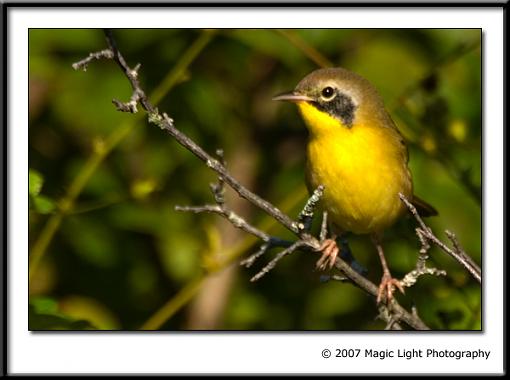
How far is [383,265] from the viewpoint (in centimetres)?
498

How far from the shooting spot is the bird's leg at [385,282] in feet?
13.9

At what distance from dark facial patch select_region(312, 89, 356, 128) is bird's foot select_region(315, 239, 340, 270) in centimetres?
56

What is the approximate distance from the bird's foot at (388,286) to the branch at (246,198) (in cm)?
6

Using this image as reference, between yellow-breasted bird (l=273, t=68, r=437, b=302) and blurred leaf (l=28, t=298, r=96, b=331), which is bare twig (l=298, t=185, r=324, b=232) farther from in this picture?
blurred leaf (l=28, t=298, r=96, b=331)

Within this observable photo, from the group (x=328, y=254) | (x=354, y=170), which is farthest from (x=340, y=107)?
(x=328, y=254)

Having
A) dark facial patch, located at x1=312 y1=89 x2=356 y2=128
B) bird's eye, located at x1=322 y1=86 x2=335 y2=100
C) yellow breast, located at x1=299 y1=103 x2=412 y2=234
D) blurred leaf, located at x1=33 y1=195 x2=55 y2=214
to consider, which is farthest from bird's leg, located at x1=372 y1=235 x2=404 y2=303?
blurred leaf, located at x1=33 y1=195 x2=55 y2=214

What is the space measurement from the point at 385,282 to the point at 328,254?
328mm

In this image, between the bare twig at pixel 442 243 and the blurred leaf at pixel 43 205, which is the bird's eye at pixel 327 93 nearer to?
the bare twig at pixel 442 243

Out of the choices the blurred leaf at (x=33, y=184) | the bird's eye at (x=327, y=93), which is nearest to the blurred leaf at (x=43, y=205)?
the blurred leaf at (x=33, y=184)

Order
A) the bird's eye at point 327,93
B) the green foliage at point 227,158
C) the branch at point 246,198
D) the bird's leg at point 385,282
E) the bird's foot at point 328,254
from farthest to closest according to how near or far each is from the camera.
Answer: the green foliage at point 227,158, the bird's eye at point 327,93, the bird's foot at point 328,254, the bird's leg at point 385,282, the branch at point 246,198

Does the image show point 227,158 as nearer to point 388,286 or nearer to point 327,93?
point 327,93

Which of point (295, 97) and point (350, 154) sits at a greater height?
point (295, 97)

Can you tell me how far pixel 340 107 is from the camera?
15.8 ft

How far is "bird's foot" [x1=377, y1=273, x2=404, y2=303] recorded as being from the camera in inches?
168
